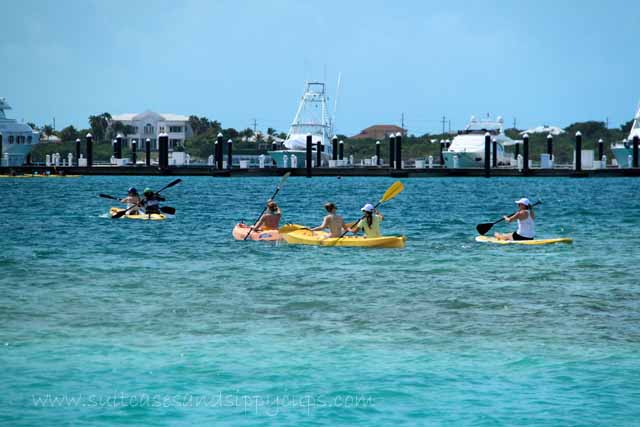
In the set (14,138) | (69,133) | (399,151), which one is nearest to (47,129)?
(69,133)

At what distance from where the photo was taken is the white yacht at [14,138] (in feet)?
325

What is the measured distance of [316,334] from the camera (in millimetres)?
14641

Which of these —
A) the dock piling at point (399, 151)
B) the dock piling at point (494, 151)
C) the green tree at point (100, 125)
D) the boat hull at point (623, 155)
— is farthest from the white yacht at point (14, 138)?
the green tree at point (100, 125)

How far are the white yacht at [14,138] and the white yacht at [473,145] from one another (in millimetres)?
38460

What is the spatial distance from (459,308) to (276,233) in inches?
409

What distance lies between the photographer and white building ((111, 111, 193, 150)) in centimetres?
16275

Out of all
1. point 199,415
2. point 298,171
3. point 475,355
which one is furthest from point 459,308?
point 298,171

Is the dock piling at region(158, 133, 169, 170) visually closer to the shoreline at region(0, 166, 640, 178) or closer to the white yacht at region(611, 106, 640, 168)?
the shoreline at region(0, 166, 640, 178)

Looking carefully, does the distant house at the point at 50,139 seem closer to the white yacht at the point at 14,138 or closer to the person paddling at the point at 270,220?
the white yacht at the point at 14,138

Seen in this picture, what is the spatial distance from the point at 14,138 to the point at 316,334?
294 ft

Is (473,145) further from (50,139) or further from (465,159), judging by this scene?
(50,139)

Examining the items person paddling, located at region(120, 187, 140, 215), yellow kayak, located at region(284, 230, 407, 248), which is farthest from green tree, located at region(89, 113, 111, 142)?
yellow kayak, located at region(284, 230, 407, 248)

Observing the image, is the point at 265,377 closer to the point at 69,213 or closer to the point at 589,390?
the point at 589,390

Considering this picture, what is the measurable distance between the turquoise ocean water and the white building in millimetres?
136202
